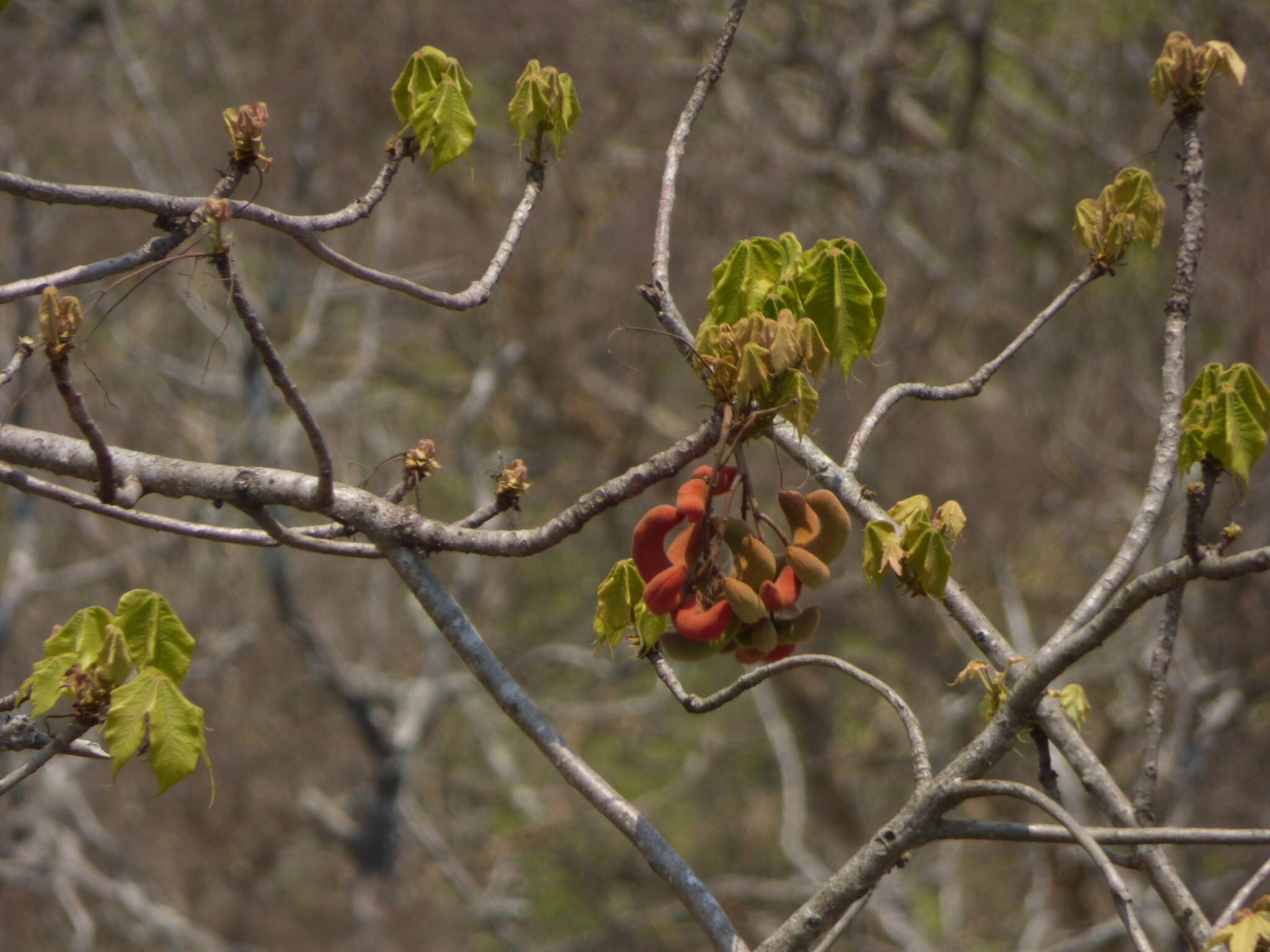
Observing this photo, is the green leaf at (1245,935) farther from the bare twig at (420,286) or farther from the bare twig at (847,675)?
the bare twig at (420,286)

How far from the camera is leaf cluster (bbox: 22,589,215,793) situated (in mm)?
1638

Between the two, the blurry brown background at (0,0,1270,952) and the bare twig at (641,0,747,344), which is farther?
the blurry brown background at (0,0,1270,952)

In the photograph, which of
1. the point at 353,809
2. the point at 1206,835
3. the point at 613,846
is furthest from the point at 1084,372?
the point at 1206,835

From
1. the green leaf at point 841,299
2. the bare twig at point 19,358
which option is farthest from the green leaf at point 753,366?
the bare twig at point 19,358

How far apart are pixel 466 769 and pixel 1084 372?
7.13 metres

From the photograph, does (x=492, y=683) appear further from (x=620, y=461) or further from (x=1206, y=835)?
(x=620, y=461)

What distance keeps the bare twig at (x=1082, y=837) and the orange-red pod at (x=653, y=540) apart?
1.74ft

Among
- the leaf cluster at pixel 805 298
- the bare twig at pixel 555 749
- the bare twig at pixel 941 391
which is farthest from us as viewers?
the bare twig at pixel 941 391

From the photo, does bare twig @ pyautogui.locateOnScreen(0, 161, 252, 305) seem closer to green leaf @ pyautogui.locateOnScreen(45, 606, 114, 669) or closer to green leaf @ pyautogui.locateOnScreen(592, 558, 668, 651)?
green leaf @ pyautogui.locateOnScreen(45, 606, 114, 669)

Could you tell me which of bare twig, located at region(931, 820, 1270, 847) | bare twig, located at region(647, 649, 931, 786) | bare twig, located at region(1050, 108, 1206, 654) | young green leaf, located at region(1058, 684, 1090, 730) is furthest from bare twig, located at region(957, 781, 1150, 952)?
young green leaf, located at region(1058, 684, 1090, 730)

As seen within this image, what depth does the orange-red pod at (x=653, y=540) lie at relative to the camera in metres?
1.76

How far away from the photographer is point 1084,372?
30.8 ft

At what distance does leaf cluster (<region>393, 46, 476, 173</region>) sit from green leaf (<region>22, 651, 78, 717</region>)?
40.7 inches

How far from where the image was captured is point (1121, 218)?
2273mm
